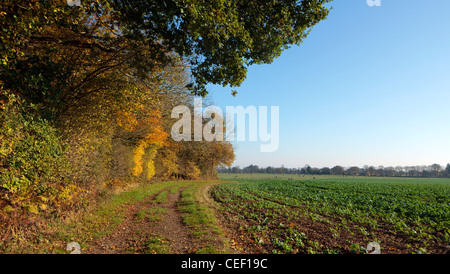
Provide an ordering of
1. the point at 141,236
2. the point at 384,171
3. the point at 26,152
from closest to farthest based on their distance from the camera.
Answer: the point at 26,152
the point at 141,236
the point at 384,171

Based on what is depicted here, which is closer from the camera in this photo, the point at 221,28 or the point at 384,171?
the point at 221,28

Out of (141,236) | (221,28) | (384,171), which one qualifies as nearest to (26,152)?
(141,236)

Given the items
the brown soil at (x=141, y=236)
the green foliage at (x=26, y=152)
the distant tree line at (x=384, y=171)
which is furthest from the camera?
the distant tree line at (x=384, y=171)

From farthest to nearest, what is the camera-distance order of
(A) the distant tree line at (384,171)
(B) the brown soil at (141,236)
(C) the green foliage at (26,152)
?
(A) the distant tree line at (384,171) → (B) the brown soil at (141,236) → (C) the green foliage at (26,152)

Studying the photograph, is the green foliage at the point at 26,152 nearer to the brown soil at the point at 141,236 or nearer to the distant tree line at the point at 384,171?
the brown soil at the point at 141,236

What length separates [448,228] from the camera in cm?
1038

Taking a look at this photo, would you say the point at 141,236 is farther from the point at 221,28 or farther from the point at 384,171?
the point at 384,171

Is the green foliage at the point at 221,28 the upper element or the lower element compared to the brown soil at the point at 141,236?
upper

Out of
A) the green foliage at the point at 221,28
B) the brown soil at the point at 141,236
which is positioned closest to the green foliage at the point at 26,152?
the brown soil at the point at 141,236

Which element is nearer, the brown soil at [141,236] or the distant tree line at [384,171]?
the brown soil at [141,236]

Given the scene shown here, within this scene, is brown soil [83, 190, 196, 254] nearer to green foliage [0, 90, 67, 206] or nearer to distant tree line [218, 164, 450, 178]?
green foliage [0, 90, 67, 206]

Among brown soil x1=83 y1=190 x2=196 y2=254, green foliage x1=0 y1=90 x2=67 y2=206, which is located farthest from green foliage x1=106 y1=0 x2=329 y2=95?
brown soil x1=83 y1=190 x2=196 y2=254
